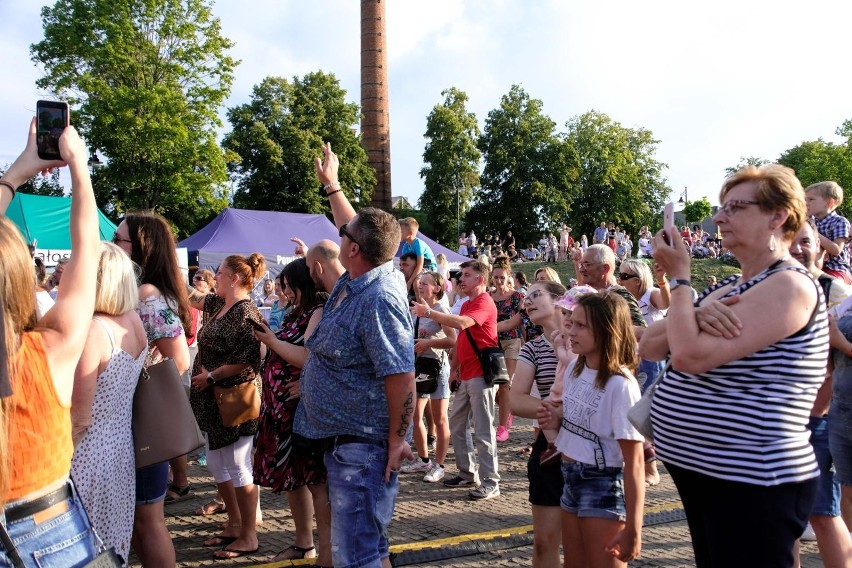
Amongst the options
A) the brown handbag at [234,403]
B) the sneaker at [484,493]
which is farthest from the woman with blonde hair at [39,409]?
the sneaker at [484,493]

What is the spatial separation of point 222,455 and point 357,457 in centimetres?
214

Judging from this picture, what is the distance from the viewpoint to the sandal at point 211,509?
5.62 metres

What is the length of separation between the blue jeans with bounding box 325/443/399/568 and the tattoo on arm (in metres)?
0.11

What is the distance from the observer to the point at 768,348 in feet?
7.25

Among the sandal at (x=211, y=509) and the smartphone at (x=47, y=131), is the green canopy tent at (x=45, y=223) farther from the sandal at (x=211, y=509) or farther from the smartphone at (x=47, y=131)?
the smartphone at (x=47, y=131)

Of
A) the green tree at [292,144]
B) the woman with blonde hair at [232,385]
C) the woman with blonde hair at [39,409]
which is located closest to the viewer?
the woman with blonde hair at [39,409]

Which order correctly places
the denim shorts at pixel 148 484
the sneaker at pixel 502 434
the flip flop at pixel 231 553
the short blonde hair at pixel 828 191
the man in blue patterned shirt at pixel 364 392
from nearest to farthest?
the man in blue patterned shirt at pixel 364 392
the denim shorts at pixel 148 484
the flip flop at pixel 231 553
the short blonde hair at pixel 828 191
the sneaker at pixel 502 434

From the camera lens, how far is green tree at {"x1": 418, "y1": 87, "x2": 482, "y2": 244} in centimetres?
5738

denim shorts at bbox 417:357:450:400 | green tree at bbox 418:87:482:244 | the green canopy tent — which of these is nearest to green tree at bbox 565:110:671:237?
green tree at bbox 418:87:482:244

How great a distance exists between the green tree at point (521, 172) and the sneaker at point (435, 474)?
52.4m

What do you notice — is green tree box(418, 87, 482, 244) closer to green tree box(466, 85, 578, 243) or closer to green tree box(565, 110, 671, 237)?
green tree box(466, 85, 578, 243)

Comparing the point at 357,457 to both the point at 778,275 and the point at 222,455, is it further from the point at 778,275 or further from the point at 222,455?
the point at 222,455

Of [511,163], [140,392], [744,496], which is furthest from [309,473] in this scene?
[511,163]

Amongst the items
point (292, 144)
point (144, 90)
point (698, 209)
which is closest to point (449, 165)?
point (292, 144)
